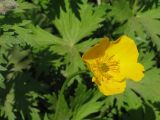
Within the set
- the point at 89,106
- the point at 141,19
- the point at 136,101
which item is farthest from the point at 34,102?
the point at 141,19

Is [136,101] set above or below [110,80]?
below

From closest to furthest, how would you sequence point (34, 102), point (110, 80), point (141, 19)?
point (110, 80)
point (34, 102)
point (141, 19)

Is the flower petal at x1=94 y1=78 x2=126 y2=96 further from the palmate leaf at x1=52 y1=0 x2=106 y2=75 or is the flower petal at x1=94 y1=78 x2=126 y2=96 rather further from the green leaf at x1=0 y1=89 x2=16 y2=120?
the green leaf at x1=0 y1=89 x2=16 y2=120

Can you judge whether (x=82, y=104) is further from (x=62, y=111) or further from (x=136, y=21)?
(x=136, y=21)

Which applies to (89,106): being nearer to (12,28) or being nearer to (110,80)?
(110,80)

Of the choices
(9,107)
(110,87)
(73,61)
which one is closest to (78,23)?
(73,61)

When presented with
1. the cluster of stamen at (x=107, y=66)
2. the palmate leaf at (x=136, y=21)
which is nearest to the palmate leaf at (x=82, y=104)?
the cluster of stamen at (x=107, y=66)
